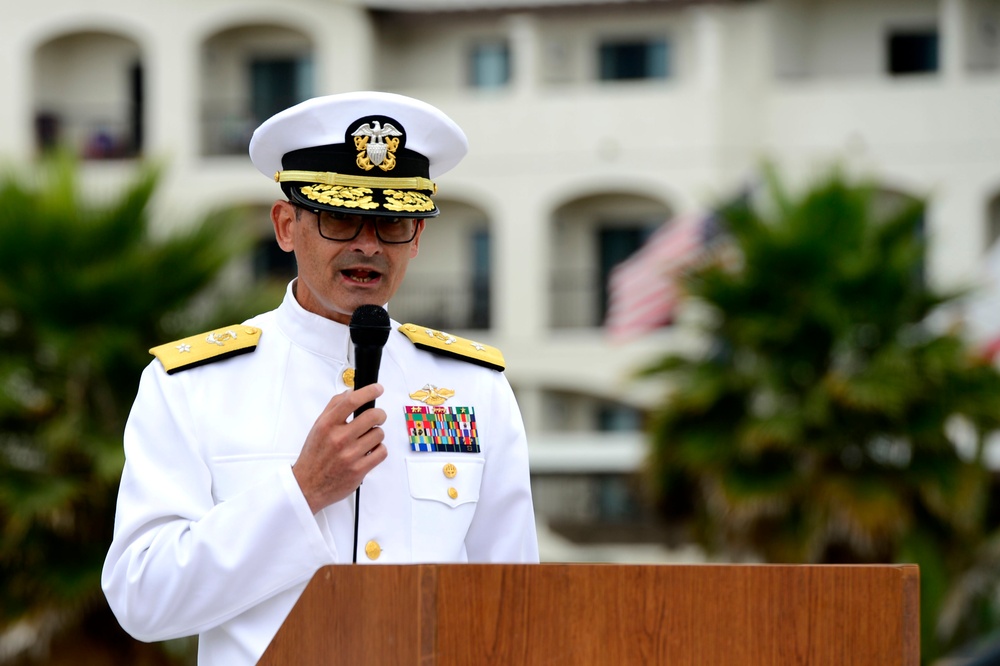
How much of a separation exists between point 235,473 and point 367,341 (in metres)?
0.34

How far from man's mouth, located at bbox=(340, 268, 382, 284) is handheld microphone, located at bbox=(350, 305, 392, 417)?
0.13 metres

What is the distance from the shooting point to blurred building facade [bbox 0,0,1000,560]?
23.4 m

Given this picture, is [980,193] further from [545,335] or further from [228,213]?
[228,213]

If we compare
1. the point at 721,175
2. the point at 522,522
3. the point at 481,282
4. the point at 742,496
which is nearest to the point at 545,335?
the point at 481,282

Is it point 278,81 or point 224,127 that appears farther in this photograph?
point 278,81

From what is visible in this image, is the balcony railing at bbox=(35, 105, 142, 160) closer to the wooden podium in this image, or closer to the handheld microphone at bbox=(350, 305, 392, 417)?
the handheld microphone at bbox=(350, 305, 392, 417)

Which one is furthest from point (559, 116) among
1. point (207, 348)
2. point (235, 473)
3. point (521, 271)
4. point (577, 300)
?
point (235, 473)

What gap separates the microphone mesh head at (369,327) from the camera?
270 centimetres

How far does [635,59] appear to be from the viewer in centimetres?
2488

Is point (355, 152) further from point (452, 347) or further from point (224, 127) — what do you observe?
point (224, 127)

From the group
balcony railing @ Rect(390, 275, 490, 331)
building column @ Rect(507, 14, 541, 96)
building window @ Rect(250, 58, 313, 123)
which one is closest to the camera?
building column @ Rect(507, 14, 541, 96)

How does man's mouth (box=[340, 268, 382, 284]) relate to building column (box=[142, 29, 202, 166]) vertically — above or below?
below

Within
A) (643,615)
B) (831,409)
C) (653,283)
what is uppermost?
(643,615)

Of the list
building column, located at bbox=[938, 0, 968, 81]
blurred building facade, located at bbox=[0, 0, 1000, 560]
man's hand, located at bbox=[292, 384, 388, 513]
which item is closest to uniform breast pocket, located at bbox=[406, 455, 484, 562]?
man's hand, located at bbox=[292, 384, 388, 513]
